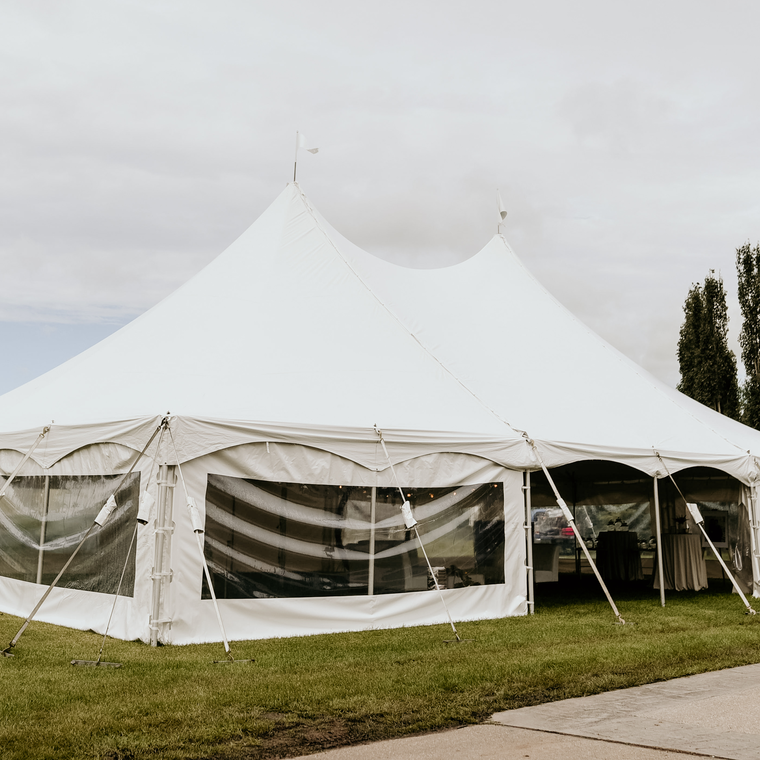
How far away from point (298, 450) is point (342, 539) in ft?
3.19

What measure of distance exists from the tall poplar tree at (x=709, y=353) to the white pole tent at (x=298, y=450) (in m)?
16.9

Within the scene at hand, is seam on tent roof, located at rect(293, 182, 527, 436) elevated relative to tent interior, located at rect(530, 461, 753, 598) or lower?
elevated

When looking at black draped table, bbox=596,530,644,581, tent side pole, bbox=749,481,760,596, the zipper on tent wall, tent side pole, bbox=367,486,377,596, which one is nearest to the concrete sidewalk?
tent side pole, bbox=367,486,377,596

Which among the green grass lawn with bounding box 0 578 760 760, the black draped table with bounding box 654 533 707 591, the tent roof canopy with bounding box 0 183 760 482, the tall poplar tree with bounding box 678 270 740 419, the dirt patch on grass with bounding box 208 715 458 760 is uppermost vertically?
the tall poplar tree with bounding box 678 270 740 419

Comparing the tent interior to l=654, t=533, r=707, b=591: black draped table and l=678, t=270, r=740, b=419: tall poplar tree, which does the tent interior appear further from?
l=678, t=270, r=740, b=419: tall poplar tree

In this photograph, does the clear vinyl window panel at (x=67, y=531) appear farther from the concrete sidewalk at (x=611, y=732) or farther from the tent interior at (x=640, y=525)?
the tent interior at (x=640, y=525)

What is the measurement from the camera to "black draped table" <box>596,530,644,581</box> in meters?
13.6

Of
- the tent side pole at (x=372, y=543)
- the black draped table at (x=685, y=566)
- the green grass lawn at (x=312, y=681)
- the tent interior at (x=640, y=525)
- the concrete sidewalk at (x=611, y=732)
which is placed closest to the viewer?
the concrete sidewalk at (x=611, y=732)

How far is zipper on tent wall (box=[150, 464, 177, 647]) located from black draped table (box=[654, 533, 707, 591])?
7759 millimetres

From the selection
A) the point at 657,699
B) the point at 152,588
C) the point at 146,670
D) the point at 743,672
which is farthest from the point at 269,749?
the point at 743,672

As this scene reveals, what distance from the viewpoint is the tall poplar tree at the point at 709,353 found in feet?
89.3

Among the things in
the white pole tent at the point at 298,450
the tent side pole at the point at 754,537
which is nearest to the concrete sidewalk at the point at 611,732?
the white pole tent at the point at 298,450

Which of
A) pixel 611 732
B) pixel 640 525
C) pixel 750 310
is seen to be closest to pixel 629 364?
pixel 640 525

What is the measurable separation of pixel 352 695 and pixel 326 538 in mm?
2911
